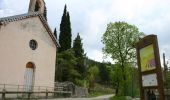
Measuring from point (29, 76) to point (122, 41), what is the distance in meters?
18.4

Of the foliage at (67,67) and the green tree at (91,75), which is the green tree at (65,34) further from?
the green tree at (91,75)

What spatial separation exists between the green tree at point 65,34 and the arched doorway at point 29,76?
20060 mm

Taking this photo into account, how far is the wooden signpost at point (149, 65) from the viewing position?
9.67 m

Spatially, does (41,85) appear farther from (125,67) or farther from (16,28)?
(125,67)

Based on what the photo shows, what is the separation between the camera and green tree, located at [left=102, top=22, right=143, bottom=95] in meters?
44.0

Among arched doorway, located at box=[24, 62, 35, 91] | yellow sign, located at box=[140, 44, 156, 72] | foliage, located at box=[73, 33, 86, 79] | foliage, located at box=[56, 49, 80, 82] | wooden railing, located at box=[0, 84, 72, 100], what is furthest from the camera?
foliage, located at box=[73, 33, 86, 79]

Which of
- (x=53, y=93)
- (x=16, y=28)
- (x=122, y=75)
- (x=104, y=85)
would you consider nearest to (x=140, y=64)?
(x=16, y=28)

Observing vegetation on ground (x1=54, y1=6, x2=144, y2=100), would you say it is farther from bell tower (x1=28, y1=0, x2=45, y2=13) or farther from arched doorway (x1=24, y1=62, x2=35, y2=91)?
bell tower (x1=28, y1=0, x2=45, y2=13)

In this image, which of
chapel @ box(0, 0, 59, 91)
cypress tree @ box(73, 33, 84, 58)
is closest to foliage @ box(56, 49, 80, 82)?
cypress tree @ box(73, 33, 84, 58)

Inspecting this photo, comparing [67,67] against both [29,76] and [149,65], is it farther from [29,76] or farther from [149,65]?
[149,65]

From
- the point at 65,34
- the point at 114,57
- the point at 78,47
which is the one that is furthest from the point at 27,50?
the point at 78,47

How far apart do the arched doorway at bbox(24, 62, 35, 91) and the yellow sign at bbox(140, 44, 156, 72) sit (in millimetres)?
21291

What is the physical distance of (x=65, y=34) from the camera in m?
52.6

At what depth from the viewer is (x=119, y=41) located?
44750 millimetres
